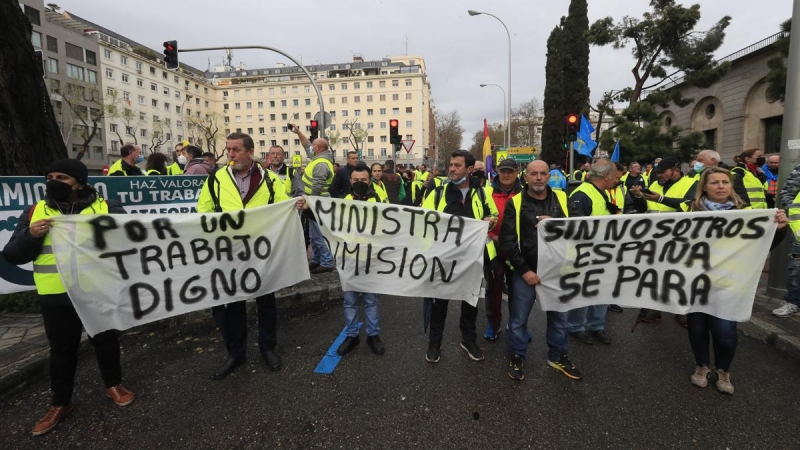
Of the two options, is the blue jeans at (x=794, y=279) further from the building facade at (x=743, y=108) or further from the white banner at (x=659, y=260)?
the building facade at (x=743, y=108)

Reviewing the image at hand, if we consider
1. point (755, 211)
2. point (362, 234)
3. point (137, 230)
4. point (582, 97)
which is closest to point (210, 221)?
point (137, 230)

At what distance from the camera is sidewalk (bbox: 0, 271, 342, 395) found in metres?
3.21

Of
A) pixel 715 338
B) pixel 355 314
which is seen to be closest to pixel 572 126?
→ pixel 715 338

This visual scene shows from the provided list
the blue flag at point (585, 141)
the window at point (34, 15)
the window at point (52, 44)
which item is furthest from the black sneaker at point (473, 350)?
the window at point (52, 44)

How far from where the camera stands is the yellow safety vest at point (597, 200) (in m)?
3.76

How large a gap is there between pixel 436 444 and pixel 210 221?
2.44 m

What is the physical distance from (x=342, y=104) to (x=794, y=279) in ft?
290

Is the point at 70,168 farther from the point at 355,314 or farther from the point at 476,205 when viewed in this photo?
the point at 476,205

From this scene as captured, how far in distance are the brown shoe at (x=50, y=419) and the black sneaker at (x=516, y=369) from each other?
3342 millimetres

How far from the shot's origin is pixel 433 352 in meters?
3.58

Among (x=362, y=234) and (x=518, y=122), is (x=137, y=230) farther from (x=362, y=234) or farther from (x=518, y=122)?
(x=518, y=122)

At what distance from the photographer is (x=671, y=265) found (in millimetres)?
3270

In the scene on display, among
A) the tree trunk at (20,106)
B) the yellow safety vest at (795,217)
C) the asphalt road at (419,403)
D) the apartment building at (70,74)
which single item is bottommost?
the asphalt road at (419,403)

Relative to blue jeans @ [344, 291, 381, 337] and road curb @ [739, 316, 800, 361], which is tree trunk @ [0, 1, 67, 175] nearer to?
blue jeans @ [344, 291, 381, 337]
